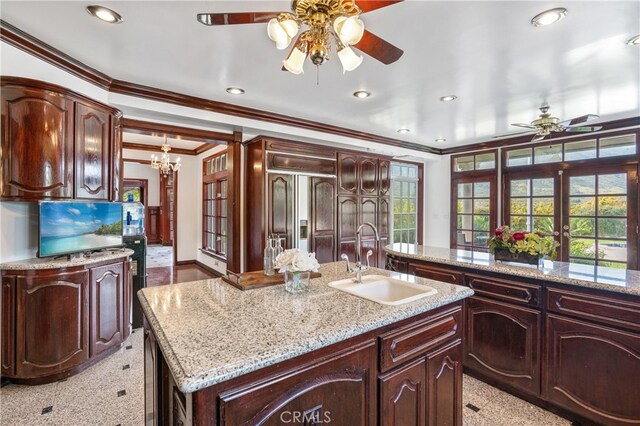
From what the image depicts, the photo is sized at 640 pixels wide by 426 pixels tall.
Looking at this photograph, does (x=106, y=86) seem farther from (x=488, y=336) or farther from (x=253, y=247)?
(x=488, y=336)

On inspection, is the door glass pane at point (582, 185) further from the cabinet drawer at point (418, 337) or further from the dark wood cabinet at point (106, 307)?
the dark wood cabinet at point (106, 307)

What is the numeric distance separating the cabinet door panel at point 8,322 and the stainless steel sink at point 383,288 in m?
2.41

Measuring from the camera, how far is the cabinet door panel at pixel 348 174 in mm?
4663

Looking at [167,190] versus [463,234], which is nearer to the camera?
[463,234]

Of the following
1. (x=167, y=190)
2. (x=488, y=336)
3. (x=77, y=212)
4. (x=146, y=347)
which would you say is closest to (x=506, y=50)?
(x=488, y=336)

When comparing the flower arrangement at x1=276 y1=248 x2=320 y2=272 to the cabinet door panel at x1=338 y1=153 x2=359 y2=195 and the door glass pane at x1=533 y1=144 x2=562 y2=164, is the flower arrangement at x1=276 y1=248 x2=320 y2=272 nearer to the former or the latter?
the cabinet door panel at x1=338 y1=153 x2=359 y2=195

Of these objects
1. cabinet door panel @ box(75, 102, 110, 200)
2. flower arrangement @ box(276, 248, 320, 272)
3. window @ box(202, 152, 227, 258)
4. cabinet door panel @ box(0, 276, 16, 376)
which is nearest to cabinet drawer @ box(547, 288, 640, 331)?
flower arrangement @ box(276, 248, 320, 272)

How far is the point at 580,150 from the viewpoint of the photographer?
4.75 meters

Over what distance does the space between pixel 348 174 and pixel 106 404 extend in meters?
3.81

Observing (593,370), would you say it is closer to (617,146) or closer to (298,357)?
(298,357)

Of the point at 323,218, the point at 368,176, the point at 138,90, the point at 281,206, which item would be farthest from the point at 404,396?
the point at 368,176

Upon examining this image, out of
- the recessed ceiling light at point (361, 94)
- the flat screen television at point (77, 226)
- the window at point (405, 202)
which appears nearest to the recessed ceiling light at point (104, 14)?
the flat screen television at point (77, 226)

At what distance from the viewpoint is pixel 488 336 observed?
7.90ft

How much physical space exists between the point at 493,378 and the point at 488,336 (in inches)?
13.5
